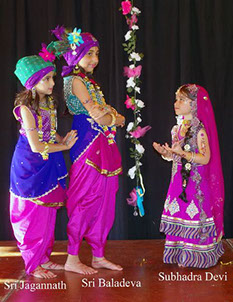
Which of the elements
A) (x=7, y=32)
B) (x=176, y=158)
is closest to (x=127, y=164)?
(x=176, y=158)

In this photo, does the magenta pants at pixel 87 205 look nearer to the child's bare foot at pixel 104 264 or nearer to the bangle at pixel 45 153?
the child's bare foot at pixel 104 264

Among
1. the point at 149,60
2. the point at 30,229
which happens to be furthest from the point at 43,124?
the point at 149,60

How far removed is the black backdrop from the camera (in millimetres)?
4203

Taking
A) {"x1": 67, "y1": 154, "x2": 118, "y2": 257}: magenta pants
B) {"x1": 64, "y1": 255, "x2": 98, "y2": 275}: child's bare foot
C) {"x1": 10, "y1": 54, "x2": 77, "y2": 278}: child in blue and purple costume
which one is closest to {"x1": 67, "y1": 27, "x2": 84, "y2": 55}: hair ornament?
{"x1": 10, "y1": 54, "x2": 77, "y2": 278}: child in blue and purple costume

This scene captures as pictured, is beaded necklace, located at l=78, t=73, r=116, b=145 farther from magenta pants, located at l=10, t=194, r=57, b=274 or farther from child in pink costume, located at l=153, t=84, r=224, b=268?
magenta pants, located at l=10, t=194, r=57, b=274

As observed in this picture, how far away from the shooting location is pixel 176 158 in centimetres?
333

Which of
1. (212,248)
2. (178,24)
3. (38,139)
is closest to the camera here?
(38,139)

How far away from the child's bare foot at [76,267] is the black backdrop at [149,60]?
1146 mm

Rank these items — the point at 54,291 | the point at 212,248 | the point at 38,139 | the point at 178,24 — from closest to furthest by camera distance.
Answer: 1. the point at 54,291
2. the point at 38,139
3. the point at 212,248
4. the point at 178,24

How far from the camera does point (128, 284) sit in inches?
116

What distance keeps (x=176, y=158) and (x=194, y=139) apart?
214 mm

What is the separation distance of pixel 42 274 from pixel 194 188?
50.5 inches

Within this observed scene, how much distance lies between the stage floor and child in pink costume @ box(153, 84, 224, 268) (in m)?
0.17

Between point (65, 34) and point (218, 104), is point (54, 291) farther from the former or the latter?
point (218, 104)
